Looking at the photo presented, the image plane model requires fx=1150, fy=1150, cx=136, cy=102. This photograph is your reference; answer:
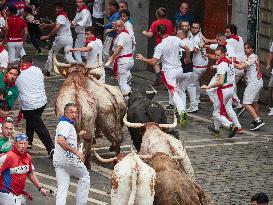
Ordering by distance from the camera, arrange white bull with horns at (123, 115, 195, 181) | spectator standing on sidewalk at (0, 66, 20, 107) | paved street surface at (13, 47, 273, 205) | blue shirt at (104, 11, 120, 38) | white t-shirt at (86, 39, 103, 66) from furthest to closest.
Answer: blue shirt at (104, 11, 120, 38) < white t-shirt at (86, 39, 103, 66) < spectator standing on sidewalk at (0, 66, 20, 107) < paved street surface at (13, 47, 273, 205) < white bull with horns at (123, 115, 195, 181)

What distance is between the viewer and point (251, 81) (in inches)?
998

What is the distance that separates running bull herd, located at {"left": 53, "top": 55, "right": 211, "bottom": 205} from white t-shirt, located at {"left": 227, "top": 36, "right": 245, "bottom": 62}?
4.39m

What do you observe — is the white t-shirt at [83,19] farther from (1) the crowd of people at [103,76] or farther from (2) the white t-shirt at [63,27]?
(2) the white t-shirt at [63,27]

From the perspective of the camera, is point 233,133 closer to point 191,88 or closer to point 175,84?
point 175,84

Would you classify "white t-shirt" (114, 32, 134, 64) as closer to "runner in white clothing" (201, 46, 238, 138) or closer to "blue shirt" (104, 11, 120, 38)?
"runner in white clothing" (201, 46, 238, 138)

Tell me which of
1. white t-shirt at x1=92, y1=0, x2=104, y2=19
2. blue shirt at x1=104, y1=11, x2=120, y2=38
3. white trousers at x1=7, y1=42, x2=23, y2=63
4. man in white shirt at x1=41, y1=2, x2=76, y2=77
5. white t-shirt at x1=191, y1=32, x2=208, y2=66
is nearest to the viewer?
white t-shirt at x1=191, y1=32, x2=208, y2=66

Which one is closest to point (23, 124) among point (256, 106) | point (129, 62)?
point (129, 62)

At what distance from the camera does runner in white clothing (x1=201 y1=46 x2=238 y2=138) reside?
935 inches

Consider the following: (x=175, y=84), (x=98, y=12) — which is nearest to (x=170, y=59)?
(x=175, y=84)

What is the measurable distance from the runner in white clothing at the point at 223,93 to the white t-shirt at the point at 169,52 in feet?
3.84

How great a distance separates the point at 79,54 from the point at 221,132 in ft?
25.1

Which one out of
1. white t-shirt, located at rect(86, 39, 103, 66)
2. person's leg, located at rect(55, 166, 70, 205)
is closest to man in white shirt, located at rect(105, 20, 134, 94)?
white t-shirt, located at rect(86, 39, 103, 66)

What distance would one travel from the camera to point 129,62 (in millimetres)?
Result: 26672

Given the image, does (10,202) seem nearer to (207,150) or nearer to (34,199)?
(34,199)
